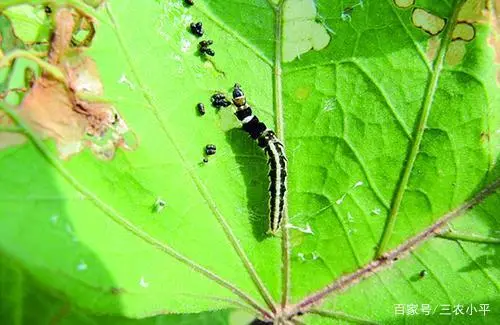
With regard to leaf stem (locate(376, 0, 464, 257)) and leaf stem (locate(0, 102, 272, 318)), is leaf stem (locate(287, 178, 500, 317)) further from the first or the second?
leaf stem (locate(0, 102, 272, 318))

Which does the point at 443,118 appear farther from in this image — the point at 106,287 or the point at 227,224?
the point at 106,287

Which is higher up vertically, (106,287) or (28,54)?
(28,54)

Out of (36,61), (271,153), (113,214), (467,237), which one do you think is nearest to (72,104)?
(36,61)

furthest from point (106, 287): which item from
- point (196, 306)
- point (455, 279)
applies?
point (455, 279)

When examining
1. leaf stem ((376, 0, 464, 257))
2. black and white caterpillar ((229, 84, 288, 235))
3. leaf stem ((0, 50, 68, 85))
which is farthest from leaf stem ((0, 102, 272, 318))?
leaf stem ((376, 0, 464, 257))

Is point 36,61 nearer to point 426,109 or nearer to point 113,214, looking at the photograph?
point 113,214

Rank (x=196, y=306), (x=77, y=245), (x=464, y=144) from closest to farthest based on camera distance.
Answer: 1. (x=77, y=245)
2. (x=196, y=306)
3. (x=464, y=144)

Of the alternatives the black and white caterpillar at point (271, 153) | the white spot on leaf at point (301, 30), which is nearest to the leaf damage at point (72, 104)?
the black and white caterpillar at point (271, 153)
